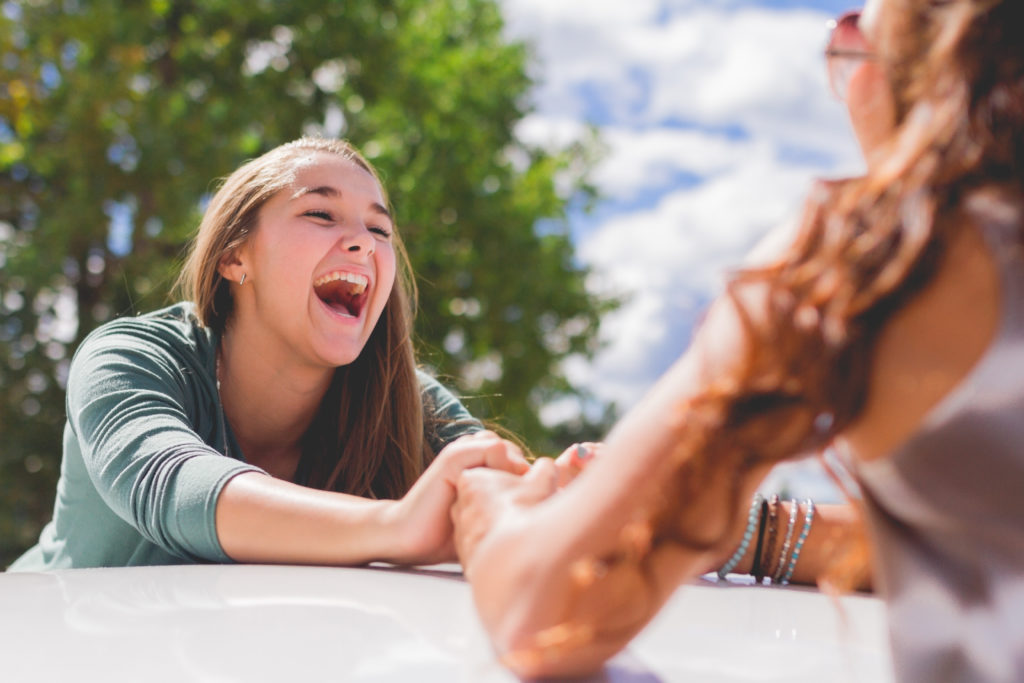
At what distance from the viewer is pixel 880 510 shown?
1.17 meters

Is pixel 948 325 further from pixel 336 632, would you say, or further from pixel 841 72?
pixel 336 632

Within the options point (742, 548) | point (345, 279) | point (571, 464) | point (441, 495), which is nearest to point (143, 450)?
point (441, 495)

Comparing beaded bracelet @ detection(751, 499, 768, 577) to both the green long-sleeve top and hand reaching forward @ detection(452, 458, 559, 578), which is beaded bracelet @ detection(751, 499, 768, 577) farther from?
the green long-sleeve top

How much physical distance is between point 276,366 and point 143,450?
37.3 inches

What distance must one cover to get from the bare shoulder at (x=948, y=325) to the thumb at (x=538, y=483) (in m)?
0.64

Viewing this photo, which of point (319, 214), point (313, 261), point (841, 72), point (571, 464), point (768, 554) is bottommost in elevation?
point (768, 554)

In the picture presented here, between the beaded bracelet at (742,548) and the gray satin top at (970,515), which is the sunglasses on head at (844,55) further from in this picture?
the beaded bracelet at (742,548)

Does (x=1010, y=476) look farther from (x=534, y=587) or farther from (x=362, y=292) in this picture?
(x=362, y=292)

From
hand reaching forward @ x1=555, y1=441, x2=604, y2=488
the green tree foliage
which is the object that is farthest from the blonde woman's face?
the green tree foliage

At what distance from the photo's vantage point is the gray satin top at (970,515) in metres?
1.00

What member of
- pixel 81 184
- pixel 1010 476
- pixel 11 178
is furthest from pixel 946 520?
pixel 11 178

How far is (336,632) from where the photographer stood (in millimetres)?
1372

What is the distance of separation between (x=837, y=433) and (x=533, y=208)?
15.9 metres

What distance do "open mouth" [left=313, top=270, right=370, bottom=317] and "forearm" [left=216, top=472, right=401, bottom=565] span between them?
1113 mm
